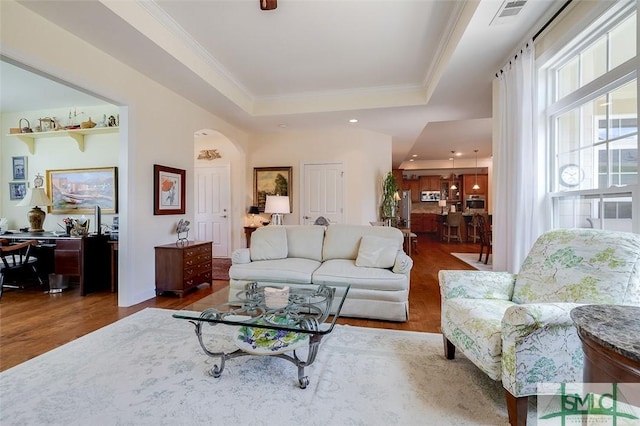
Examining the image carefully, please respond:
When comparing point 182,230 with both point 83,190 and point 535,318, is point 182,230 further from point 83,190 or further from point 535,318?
point 535,318

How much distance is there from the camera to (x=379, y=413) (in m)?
1.57

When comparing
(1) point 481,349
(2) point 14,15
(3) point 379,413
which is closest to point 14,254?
(2) point 14,15

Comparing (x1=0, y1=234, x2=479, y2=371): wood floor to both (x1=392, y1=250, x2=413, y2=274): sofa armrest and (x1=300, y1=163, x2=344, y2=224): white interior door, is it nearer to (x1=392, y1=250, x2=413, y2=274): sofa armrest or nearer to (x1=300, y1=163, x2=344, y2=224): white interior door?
(x1=392, y1=250, x2=413, y2=274): sofa armrest

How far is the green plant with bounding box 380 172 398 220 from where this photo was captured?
6.08 meters

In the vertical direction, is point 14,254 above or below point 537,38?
below

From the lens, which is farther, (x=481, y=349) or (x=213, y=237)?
(x=213, y=237)

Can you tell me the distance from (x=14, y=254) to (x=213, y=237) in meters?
3.08

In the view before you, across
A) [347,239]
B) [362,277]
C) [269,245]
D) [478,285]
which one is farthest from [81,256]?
[478,285]

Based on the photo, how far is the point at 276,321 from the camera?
1893 mm

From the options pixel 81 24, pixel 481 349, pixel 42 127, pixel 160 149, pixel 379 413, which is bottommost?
pixel 379 413

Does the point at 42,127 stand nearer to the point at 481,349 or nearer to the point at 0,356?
the point at 0,356

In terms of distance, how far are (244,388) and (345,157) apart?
15.9 ft

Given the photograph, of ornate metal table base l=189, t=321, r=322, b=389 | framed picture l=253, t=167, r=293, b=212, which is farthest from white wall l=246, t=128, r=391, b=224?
ornate metal table base l=189, t=321, r=322, b=389

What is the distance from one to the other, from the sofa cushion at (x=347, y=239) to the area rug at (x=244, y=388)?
4.29ft
